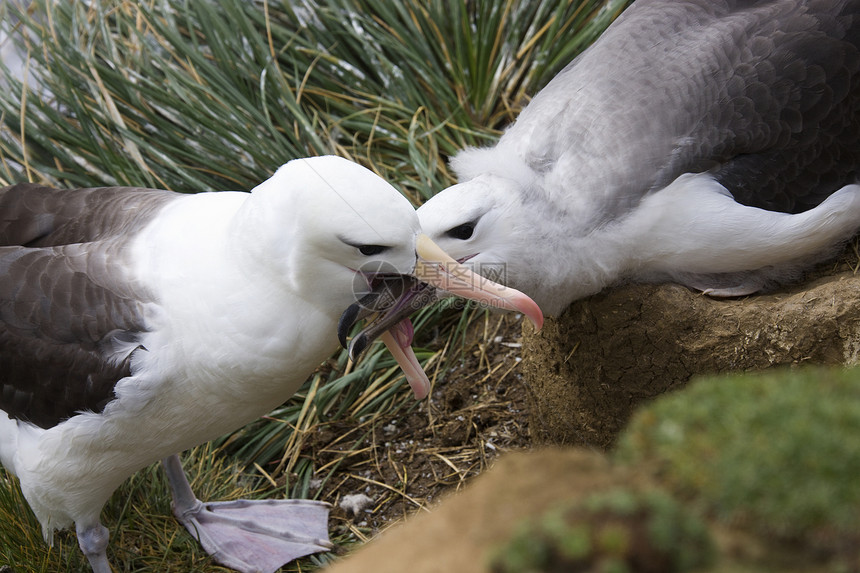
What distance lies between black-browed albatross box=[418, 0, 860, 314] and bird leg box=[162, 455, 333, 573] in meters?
1.72

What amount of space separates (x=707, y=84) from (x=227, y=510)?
307 centimetres

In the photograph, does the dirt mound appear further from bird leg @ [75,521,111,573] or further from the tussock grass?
bird leg @ [75,521,111,573]

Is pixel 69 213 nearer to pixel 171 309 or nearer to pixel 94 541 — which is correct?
pixel 171 309

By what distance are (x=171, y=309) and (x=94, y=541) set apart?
1.17 metres

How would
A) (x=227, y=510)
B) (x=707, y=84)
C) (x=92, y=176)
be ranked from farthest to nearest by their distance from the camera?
(x=92, y=176) → (x=227, y=510) → (x=707, y=84)

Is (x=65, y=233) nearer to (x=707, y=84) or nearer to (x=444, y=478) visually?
(x=444, y=478)

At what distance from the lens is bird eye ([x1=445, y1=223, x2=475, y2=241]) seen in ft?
11.0

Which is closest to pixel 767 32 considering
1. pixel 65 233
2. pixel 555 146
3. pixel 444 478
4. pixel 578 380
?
pixel 555 146

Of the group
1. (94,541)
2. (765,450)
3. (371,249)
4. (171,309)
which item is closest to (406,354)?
(371,249)

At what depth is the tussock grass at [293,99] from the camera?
16.2 ft

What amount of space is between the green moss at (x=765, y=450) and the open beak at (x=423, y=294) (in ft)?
4.61

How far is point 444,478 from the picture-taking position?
4422 mm

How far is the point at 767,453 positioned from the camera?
1477 mm

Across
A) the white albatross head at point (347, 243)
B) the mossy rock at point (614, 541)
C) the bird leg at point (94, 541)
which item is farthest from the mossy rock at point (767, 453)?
the bird leg at point (94, 541)
